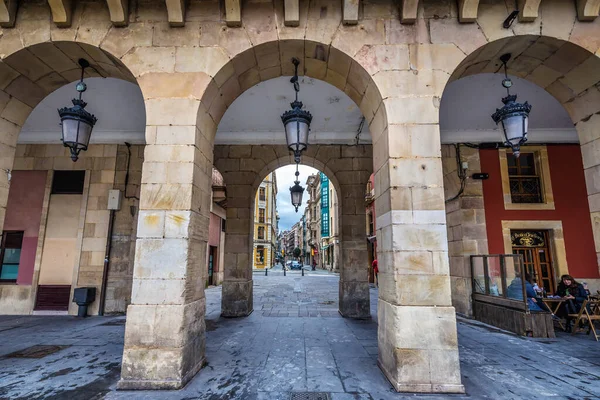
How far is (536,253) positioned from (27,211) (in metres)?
14.5

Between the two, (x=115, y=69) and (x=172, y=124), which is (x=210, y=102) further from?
(x=115, y=69)

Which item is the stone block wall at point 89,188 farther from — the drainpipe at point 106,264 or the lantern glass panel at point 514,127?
the lantern glass panel at point 514,127

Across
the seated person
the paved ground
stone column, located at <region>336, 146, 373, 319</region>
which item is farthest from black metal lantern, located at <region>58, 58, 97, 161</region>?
the seated person

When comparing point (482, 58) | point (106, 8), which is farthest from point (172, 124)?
point (482, 58)

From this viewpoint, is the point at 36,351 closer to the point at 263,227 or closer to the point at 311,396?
the point at 311,396

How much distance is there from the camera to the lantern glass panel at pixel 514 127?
396 cm

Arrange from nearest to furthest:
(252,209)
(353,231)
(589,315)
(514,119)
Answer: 1. (514,119)
2. (589,315)
3. (353,231)
4. (252,209)

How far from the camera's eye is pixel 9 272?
8133 millimetres

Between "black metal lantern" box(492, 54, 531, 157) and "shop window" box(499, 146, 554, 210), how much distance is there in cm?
511

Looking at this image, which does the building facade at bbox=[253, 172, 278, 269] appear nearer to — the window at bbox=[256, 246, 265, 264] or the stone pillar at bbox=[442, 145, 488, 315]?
the window at bbox=[256, 246, 265, 264]

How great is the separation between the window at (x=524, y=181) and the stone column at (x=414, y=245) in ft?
21.1

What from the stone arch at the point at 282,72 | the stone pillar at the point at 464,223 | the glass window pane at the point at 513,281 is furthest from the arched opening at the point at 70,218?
the glass window pane at the point at 513,281

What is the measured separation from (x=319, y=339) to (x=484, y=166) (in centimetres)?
680

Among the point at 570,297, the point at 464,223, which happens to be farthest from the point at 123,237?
the point at 570,297
